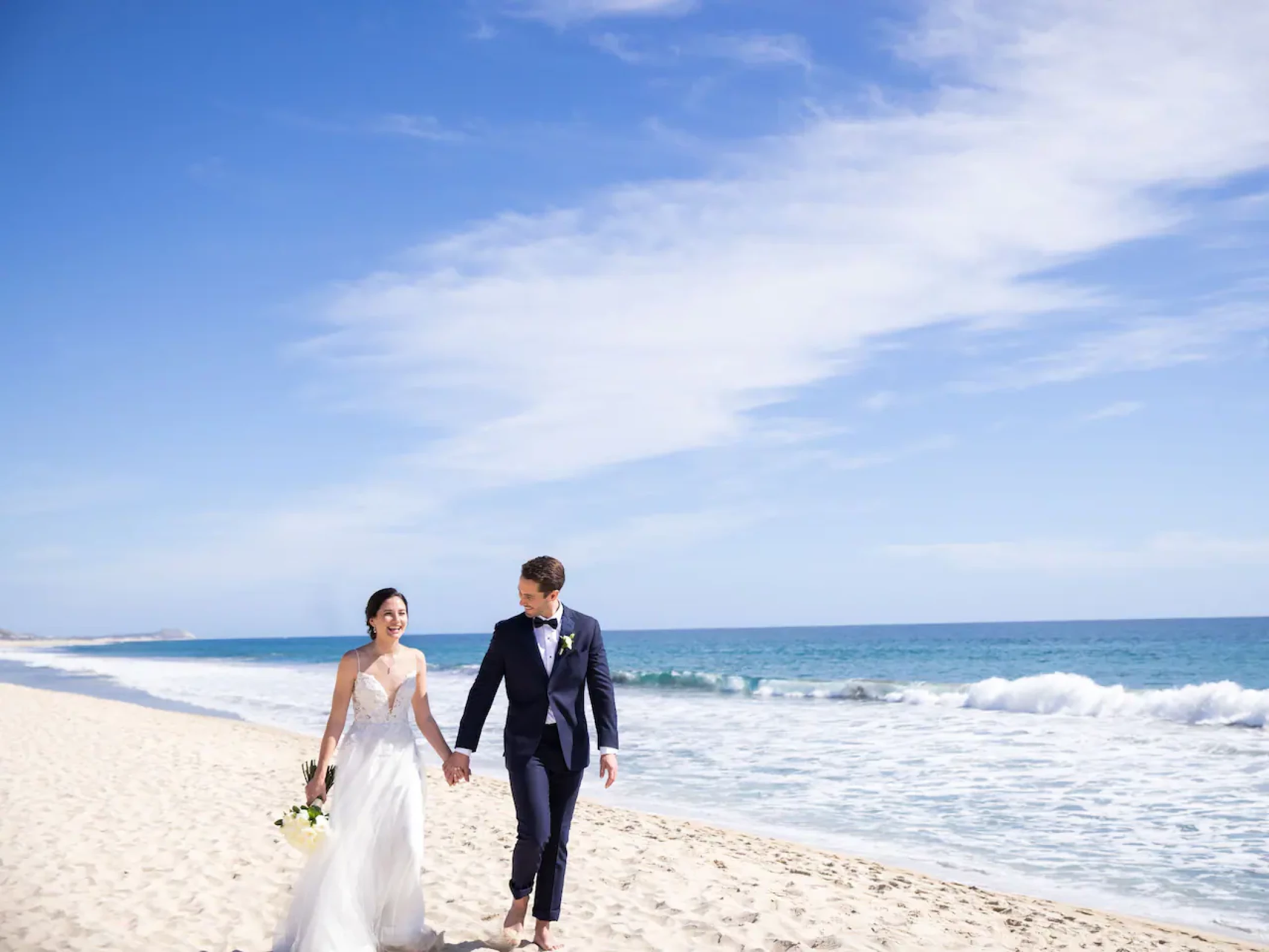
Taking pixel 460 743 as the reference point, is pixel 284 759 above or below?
below

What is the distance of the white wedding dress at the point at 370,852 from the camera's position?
4.65 meters

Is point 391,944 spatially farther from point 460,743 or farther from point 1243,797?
point 1243,797

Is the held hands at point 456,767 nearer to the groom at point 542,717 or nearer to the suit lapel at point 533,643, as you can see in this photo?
the groom at point 542,717

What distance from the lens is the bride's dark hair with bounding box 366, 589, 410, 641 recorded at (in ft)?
16.0

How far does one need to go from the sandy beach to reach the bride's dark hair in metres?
1.68

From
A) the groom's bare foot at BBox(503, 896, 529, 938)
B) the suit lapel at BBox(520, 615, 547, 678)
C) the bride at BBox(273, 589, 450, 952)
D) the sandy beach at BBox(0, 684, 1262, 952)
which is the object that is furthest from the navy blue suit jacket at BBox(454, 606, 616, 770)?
the sandy beach at BBox(0, 684, 1262, 952)

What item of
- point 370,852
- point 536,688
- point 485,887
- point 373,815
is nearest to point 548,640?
point 536,688

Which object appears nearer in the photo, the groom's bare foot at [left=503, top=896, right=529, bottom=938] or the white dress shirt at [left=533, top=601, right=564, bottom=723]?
the white dress shirt at [left=533, top=601, right=564, bottom=723]

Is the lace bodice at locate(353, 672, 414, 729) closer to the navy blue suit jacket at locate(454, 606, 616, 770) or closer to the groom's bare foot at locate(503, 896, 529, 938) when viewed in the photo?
the navy blue suit jacket at locate(454, 606, 616, 770)

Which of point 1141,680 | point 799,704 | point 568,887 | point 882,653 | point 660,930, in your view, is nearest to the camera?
point 660,930

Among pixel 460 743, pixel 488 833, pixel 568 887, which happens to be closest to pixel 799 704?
pixel 488 833

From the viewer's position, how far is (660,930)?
5500 millimetres

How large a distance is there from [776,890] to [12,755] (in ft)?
33.2

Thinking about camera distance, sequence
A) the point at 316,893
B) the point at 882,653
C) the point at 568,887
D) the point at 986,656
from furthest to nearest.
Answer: the point at 882,653, the point at 986,656, the point at 568,887, the point at 316,893
